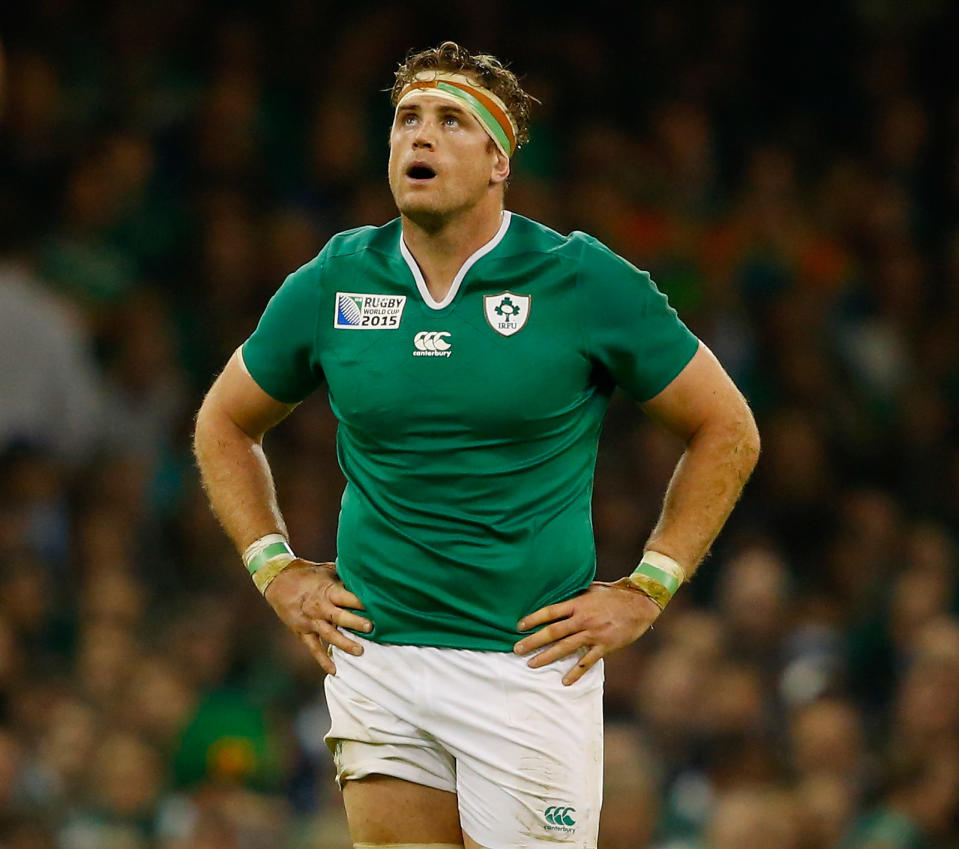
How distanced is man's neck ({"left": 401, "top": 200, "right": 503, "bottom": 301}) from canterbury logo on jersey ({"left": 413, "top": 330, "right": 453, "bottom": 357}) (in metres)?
0.09

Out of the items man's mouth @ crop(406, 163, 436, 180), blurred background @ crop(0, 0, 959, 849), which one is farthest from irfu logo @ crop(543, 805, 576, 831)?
blurred background @ crop(0, 0, 959, 849)

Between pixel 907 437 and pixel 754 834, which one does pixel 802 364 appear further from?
pixel 754 834

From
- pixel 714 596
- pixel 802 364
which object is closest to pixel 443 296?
pixel 714 596

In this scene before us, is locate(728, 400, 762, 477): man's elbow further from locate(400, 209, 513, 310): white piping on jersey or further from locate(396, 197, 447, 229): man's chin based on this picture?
locate(396, 197, 447, 229): man's chin

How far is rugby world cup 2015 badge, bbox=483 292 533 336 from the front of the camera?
3.54 metres

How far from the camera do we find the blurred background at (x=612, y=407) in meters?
6.38

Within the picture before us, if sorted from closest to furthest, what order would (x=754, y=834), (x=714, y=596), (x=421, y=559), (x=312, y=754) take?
(x=421, y=559), (x=754, y=834), (x=312, y=754), (x=714, y=596)

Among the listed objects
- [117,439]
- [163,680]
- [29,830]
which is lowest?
[29,830]

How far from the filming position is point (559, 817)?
138 inches

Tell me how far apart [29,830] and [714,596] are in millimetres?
2823

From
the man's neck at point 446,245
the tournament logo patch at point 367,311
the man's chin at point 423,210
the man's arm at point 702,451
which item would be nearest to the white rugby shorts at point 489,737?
the man's arm at point 702,451

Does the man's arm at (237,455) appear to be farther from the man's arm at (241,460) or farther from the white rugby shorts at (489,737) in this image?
the white rugby shorts at (489,737)

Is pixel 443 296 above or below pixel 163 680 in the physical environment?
above

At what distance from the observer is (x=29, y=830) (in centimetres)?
611
